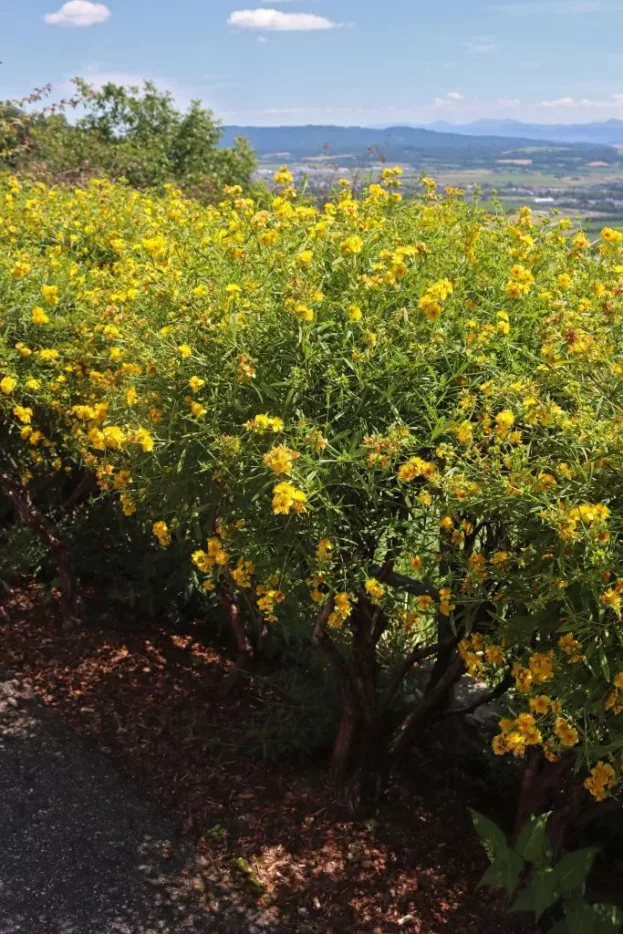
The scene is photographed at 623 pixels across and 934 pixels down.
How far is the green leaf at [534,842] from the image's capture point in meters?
2.68

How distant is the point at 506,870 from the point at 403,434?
4.66 feet

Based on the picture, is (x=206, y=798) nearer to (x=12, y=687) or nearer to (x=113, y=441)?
(x=12, y=687)

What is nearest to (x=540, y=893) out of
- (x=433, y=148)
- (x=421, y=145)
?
(x=433, y=148)

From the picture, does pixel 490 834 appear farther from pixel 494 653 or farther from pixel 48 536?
pixel 48 536

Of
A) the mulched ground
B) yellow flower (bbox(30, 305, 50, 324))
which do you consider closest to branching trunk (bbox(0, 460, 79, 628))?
the mulched ground

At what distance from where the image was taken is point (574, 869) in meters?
2.65

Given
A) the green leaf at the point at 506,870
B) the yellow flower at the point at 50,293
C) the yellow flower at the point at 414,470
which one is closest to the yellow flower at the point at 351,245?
the yellow flower at the point at 414,470

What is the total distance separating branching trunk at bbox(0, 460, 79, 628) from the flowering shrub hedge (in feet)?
3.73

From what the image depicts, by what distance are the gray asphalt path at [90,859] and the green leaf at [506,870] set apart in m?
0.76

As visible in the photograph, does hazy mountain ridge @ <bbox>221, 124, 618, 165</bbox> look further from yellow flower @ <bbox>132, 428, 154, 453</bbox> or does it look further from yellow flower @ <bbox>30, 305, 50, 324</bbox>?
yellow flower @ <bbox>132, 428, 154, 453</bbox>

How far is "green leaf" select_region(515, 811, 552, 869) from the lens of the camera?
2.68m

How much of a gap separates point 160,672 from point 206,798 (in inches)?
38.1

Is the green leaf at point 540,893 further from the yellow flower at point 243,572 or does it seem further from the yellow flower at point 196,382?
the yellow flower at point 196,382

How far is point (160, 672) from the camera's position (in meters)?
4.35
